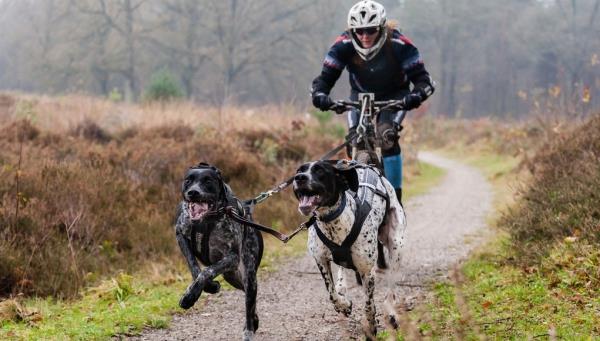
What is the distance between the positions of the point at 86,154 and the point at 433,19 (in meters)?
51.5

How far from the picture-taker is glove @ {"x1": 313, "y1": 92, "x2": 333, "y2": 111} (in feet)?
17.7

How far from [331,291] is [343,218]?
60cm

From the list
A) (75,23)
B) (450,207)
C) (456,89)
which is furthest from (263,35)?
(450,207)

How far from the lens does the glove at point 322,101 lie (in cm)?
540

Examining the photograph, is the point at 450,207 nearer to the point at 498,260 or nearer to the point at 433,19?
the point at 498,260

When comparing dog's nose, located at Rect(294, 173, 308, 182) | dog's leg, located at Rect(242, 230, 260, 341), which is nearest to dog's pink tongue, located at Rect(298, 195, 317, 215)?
dog's nose, located at Rect(294, 173, 308, 182)

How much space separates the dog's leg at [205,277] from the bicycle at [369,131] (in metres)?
1.48

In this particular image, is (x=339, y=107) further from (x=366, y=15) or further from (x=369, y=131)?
(x=366, y=15)

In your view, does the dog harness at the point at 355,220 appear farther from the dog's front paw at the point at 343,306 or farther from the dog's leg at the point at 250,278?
the dog's leg at the point at 250,278

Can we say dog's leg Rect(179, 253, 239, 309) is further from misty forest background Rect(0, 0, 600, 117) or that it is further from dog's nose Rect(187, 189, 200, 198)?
misty forest background Rect(0, 0, 600, 117)

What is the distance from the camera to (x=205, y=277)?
3838 mm

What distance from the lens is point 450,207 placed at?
12586mm

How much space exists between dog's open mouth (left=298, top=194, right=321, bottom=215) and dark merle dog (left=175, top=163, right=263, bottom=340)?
541 mm

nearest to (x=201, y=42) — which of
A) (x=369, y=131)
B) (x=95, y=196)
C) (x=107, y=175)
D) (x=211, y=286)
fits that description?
(x=107, y=175)
